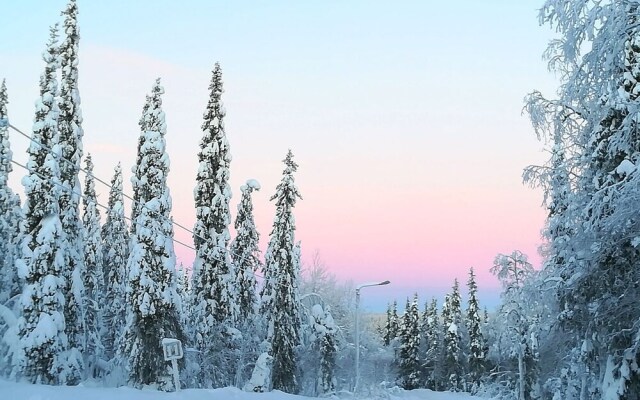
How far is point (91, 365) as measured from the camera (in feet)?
108

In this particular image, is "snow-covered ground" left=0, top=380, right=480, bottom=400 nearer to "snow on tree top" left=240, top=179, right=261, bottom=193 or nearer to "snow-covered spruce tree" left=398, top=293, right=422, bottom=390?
"snow on tree top" left=240, top=179, right=261, bottom=193

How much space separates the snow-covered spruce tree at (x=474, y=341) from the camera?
230ft

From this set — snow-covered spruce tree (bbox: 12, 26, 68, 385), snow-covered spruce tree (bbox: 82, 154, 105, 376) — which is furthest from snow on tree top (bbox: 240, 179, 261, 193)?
snow-covered spruce tree (bbox: 12, 26, 68, 385)

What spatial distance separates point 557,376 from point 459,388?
4966 cm

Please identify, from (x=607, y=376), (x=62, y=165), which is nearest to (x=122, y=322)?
(x=62, y=165)

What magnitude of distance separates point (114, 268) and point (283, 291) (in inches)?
636

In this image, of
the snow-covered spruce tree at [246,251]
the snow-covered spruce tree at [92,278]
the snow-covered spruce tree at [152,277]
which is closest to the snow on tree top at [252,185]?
the snow-covered spruce tree at [246,251]

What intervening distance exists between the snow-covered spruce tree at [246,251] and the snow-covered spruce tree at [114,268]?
8406 mm

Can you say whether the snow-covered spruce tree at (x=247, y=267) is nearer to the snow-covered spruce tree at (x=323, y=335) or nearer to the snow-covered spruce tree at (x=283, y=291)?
the snow-covered spruce tree at (x=283, y=291)

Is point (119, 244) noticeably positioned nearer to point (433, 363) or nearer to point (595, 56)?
point (595, 56)

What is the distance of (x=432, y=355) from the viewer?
273 ft

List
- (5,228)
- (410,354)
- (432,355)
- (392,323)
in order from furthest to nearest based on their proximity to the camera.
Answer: (392,323) < (432,355) < (410,354) < (5,228)

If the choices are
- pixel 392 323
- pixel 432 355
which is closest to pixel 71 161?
pixel 432 355

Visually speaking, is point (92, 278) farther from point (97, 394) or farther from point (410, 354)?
point (410, 354)
